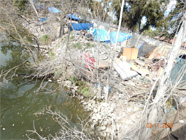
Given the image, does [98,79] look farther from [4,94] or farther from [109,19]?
[4,94]

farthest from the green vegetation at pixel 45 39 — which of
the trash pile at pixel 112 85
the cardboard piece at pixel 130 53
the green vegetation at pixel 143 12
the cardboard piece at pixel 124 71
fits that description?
the green vegetation at pixel 143 12

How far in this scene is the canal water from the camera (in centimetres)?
397

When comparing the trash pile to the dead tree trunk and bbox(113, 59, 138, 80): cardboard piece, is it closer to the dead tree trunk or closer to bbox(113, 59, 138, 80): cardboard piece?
bbox(113, 59, 138, 80): cardboard piece

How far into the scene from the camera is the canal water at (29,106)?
3973 millimetres

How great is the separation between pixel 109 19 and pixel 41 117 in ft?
13.4

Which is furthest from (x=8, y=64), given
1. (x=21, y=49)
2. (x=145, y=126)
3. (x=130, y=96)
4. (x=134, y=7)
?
(x=134, y=7)

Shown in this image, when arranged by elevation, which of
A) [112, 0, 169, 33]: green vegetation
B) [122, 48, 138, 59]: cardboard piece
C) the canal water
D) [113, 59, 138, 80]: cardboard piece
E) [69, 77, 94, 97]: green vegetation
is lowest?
the canal water

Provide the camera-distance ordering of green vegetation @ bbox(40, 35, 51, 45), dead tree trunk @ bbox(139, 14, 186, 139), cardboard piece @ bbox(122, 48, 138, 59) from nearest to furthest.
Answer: dead tree trunk @ bbox(139, 14, 186, 139) → cardboard piece @ bbox(122, 48, 138, 59) → green vegetation @ bbox(40, 35, 51, 45)

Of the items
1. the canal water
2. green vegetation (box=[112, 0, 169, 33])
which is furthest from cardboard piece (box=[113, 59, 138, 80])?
green vegetation (box=[112, 0, 169, 33])

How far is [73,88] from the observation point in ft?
19.1

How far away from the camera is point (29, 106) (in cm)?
489

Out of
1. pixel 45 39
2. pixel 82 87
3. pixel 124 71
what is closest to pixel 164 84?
pixel 124 71

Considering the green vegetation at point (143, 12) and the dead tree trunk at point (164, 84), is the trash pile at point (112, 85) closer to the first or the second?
the dead tree trunk at point (164, 84)

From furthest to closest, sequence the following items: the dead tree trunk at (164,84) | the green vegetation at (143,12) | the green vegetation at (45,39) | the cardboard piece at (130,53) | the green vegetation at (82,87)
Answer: the green vegetation at (143,12) < the green vegetation at (45,39) < the cardboard piece at (130,53) < the green vegetation at (82,87) < the dead tree trunk at (164,84)
